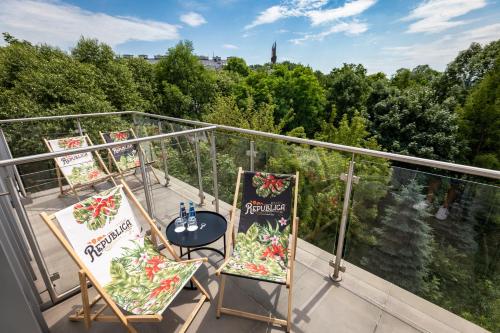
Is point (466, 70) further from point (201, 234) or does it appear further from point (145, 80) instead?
point (145, 80)

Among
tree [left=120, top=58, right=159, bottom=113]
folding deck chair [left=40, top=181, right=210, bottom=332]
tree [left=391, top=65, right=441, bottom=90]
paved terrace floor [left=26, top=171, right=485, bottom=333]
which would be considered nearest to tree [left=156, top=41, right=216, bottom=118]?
tree [left=120, top=58, right=159, bottom=113]

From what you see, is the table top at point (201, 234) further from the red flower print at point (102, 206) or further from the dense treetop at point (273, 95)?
the dense treetop at point (273, 95)

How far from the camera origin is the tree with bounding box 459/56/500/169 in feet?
43.8

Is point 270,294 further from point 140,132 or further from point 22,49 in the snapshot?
point 22,49

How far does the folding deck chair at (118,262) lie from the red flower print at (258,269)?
1.35ft

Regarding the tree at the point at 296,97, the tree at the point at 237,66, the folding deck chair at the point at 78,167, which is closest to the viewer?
the folding deck chair at the point at 78,167

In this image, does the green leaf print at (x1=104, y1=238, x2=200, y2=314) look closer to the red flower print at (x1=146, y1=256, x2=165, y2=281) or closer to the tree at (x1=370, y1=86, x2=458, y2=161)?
the red flower print at (x1=146, y1=256, x2=165, y2=281)

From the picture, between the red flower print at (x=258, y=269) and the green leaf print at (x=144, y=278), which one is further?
the red flower print at (x=258, y=269)

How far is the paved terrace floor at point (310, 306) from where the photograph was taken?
1.93m

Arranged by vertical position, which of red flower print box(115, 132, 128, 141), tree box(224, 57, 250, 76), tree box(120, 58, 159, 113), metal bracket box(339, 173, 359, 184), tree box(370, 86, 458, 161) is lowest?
tree box(370, 86, 458, 161)

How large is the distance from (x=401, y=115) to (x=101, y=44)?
18.2 meters

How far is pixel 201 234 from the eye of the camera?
240 centimetres

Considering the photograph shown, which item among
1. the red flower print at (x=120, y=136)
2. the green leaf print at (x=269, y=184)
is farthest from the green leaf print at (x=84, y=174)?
the green leaf print at (x=269, y=184)

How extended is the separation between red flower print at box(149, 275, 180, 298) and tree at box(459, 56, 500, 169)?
17.6m
